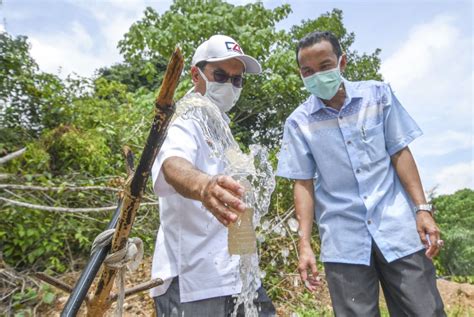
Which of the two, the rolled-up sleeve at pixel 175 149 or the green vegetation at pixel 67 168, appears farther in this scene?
the green vegetation at pixel 67 168

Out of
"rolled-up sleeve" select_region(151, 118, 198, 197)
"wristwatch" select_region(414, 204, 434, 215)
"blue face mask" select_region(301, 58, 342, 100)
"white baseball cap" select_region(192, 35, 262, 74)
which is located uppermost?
"white baseball cap" select_region(192, 35, 262, 74)

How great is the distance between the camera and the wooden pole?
784 mm

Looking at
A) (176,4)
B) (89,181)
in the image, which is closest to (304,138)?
(89,181)

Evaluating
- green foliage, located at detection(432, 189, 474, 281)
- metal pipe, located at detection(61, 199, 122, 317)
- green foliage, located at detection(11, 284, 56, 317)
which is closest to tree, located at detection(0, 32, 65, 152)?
green foliage, located at detection(11, 284, 56, 317)

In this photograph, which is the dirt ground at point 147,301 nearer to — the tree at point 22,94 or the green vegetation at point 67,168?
the green vegetation at point 67,168

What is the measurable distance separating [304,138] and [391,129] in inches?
16.5

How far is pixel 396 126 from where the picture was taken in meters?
2.12

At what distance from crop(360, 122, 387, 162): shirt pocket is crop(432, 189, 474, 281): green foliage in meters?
5.33

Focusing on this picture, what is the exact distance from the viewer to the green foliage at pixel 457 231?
930cm

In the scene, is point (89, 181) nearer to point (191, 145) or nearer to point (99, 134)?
point (99, 134)

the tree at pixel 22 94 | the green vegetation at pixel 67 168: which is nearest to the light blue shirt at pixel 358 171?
the green vegetation at pixel 67 168

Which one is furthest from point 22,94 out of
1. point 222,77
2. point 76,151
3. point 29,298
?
point 222,77

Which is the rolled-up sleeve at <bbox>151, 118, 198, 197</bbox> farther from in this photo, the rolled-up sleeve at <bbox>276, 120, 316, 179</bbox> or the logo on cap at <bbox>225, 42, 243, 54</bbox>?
the rolled-up sleeve at <bbox>276, 120, 316, 179</bbox>

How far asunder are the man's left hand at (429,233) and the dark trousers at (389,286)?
54mm
